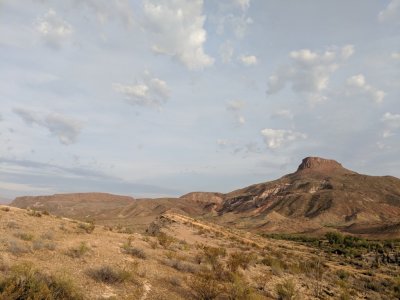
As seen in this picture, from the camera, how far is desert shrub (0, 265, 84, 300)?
7395 mm

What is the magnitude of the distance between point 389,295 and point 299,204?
4141 inches

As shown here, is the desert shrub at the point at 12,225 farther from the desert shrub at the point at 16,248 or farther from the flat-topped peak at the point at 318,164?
the flat-topped peak at the point at 318,164

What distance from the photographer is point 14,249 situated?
1169 cm

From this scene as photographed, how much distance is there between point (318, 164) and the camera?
190125 mm

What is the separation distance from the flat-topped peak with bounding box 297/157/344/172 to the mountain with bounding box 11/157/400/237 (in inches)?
75.1

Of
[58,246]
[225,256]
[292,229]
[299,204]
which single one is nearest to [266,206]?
[299,204]

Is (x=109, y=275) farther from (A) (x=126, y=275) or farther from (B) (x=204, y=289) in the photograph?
(B) (x=204, y=289)

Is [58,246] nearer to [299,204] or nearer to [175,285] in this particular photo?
[175,285]

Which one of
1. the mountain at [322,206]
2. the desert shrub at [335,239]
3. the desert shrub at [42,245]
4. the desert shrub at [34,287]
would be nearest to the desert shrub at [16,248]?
the desert shrub at [42,245]

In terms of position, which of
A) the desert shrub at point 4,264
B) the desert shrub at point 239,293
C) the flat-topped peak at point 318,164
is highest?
the flat-topped peak at point 318,164

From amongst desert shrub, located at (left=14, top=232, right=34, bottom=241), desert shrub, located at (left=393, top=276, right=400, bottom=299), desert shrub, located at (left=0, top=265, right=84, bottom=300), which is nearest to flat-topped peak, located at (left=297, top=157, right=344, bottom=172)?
desert shrub, located at (left=393, top=276, right=400, bottom=299)

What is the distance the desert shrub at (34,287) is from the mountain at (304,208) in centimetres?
6563

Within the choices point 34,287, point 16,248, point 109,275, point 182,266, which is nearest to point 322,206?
point 182,266

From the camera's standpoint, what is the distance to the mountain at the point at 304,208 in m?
87.4
